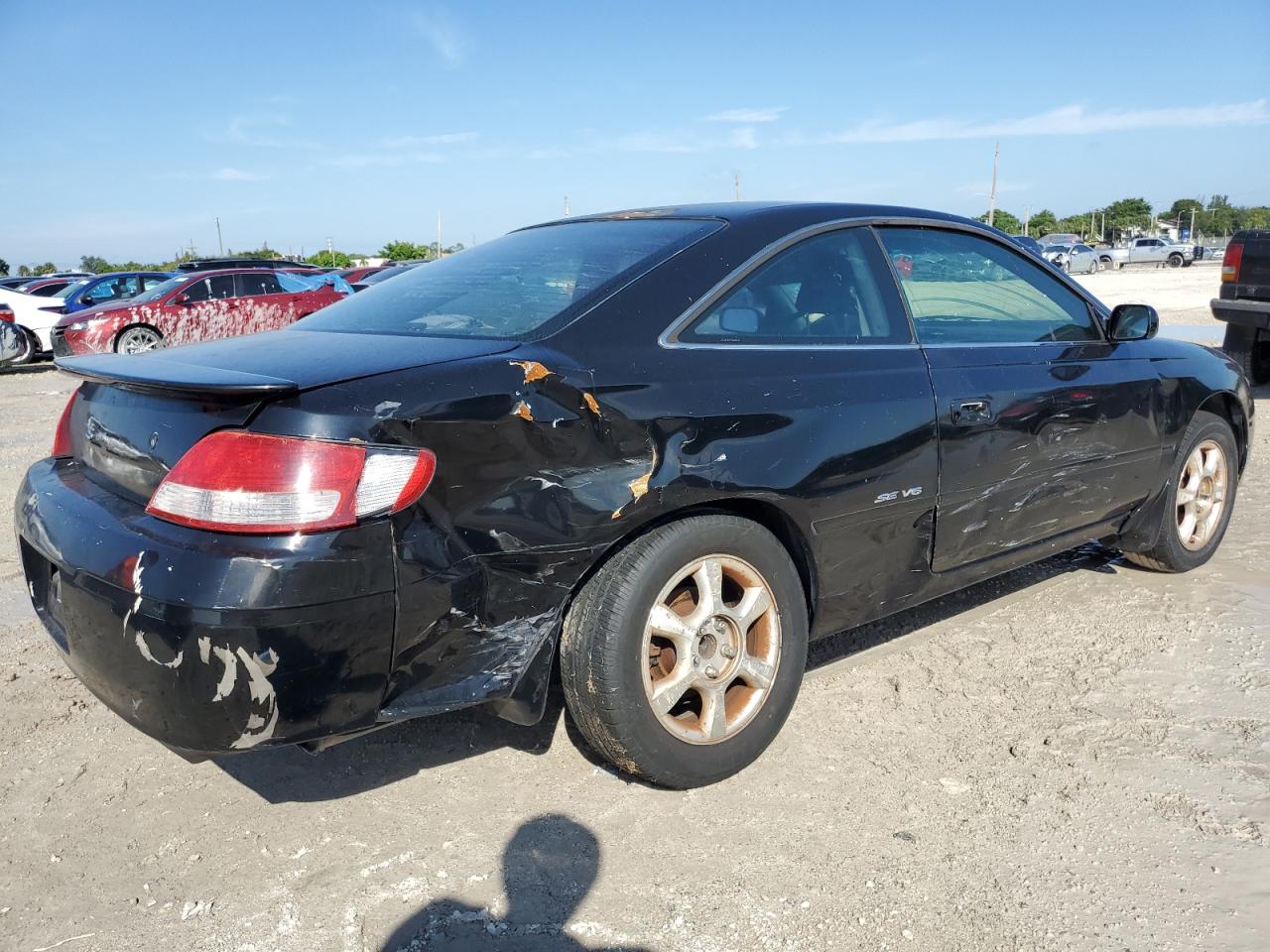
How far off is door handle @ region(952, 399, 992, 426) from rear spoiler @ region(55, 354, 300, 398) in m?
2.02

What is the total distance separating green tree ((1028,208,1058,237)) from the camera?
79562mm

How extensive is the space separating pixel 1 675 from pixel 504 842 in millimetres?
2152

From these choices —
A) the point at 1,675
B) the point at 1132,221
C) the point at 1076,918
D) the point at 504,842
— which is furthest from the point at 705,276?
the point at 1132,221

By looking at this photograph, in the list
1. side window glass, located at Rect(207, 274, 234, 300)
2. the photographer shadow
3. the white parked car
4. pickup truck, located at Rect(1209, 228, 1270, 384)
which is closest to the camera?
the photographer shadow

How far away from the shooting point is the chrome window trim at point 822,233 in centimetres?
273

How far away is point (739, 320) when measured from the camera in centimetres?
288

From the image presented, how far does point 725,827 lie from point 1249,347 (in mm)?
8873

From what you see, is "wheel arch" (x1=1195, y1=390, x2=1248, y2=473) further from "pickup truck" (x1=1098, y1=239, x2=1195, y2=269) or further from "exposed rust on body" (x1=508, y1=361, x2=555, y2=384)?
"pickup truck" (x1=1098, y1=239, x2=1195, y2=269)

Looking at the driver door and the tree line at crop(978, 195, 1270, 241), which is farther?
the tree line at crop(978, 195, 1270, 241)

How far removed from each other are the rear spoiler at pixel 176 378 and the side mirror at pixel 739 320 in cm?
119

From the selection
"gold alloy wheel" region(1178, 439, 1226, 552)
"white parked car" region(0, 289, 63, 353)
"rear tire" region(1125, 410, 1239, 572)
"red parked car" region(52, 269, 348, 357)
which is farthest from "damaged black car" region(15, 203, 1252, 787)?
"white parked car" region(0, 289, 63, 353)

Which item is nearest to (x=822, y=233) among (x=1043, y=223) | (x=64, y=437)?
(x=64, y=437)

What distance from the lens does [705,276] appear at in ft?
9.27

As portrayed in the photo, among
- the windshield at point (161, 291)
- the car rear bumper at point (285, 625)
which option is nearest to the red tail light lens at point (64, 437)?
the car rear bumper at point (285, 625)
